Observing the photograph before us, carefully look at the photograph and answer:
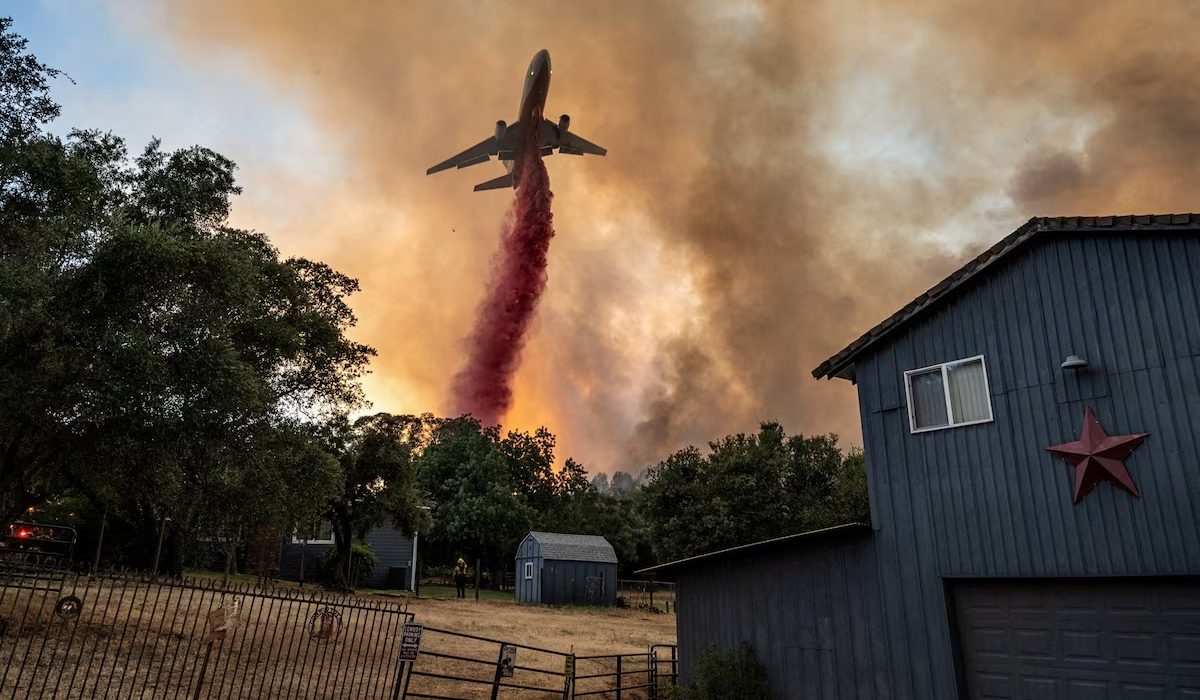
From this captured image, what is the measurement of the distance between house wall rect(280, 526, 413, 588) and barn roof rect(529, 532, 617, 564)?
8797 mm

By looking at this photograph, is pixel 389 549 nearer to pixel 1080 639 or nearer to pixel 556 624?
pixel 556 624

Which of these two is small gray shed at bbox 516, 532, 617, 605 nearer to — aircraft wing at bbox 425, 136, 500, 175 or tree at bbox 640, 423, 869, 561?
tree at bbox 640, 423, 869, 561

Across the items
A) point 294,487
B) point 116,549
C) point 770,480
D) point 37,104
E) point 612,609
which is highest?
point 37,104

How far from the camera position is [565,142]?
46.5m

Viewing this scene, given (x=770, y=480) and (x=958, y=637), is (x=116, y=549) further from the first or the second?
(x=770, y=480)

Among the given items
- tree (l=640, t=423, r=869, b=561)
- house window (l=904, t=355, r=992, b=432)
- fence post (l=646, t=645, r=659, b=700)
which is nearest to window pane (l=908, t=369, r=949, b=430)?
house window (l=904, t=355, r=992, b=432)

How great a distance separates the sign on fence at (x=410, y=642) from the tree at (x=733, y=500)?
37454 millimetres

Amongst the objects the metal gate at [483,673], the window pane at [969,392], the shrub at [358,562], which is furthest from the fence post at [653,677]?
the shrub at [358,562]

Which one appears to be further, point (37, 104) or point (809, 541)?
point (37, 104)

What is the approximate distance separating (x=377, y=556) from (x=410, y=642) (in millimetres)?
37865

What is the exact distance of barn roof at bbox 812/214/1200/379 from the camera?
39.6ft

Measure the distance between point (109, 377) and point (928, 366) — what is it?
674 inches

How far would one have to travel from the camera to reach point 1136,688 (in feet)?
35.1

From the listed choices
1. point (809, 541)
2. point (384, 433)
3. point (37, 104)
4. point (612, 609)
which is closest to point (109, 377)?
point (37, 104)
